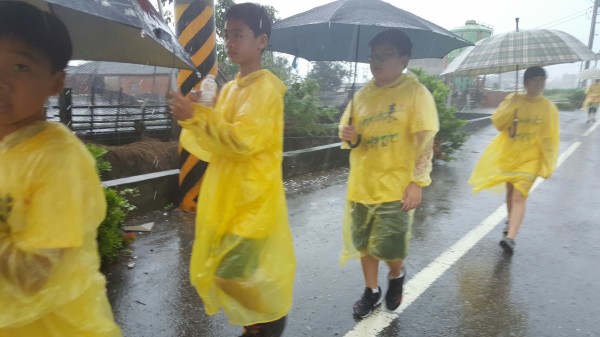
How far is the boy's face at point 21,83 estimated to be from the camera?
1303 millimetres

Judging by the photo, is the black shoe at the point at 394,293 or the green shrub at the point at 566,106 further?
the green shrub at the point at 566,106

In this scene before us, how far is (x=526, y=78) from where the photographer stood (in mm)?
4555

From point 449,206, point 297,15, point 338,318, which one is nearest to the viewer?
point 338,318

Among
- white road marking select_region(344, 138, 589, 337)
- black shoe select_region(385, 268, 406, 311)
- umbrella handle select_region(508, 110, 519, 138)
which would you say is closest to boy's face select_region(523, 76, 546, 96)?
umbrella handle select_region(508, 110, 519, 138)

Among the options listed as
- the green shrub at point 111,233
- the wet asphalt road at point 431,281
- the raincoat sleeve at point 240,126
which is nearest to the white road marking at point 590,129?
the wet asphalt road at point 431,281

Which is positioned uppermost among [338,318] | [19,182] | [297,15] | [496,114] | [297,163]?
[297,15]

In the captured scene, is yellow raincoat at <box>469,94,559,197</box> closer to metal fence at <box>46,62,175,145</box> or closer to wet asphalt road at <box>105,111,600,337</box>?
wet asphalt road at <box>105,111,600,337</box>

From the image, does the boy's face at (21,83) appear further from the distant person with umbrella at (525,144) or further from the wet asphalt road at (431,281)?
the distant person with umbrella at (525,144)

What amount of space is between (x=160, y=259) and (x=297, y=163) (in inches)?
148

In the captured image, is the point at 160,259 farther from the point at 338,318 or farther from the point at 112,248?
the point at 338,318

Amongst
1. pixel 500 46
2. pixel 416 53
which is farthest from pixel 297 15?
pixel 500 46

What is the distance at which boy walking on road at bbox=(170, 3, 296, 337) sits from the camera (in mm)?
2209

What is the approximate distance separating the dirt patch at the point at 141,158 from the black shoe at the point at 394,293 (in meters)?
4.53

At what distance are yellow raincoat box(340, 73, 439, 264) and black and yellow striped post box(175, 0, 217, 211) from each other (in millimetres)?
2651
